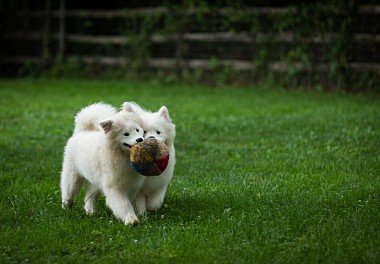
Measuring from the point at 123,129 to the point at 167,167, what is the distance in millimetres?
629

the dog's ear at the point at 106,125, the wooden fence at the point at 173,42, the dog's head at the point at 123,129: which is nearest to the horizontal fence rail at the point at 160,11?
the wooden fence at the point at 173,42

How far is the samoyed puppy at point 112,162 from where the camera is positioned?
6.40m

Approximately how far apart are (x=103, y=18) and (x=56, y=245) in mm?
17871

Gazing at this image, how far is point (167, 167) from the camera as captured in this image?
6746 millimetres

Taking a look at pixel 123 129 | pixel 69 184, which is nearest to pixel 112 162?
pixel 123 129

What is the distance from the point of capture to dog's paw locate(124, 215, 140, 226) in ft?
20.6

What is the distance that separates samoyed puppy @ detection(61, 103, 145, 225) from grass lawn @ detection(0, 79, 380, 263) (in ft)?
0.64

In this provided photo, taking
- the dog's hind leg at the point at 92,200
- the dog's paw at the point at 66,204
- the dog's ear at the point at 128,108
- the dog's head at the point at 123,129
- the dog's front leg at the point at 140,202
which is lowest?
the dog's paw at the point at 66,204

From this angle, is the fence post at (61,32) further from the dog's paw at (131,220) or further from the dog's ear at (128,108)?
the dog's paw at (131,220)

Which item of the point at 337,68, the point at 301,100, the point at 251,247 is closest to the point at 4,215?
the point at 251,247

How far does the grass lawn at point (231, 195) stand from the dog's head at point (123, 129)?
0.72 m

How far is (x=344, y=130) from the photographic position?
1125 cm

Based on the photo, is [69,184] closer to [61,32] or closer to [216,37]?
[216,37]

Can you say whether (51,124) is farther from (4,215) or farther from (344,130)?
(4,215)
